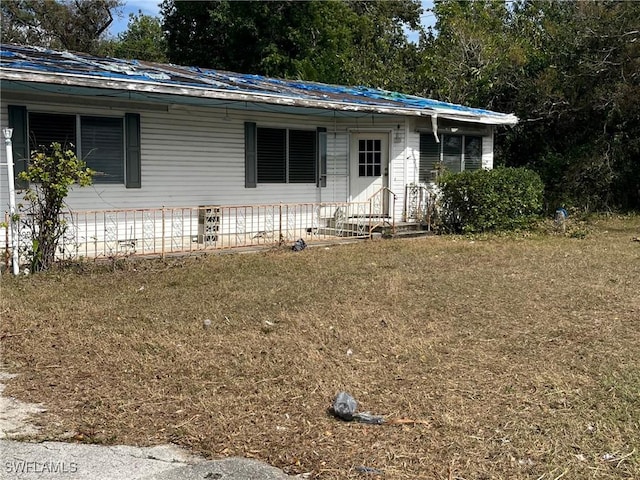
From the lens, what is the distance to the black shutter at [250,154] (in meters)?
12.5

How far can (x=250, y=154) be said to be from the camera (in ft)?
41.3

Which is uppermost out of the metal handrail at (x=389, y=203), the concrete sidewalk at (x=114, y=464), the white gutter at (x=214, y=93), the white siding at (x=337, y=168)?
the white gutter at (x=214, y=93)

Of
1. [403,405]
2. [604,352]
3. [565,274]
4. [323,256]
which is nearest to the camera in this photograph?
[403,405]

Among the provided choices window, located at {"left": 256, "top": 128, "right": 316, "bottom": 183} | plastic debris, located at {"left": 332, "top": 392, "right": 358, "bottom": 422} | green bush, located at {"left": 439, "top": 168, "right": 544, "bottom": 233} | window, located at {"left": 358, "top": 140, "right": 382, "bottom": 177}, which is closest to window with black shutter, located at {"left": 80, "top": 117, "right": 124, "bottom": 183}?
window, located at {"left": 256, "top": 128, "right": 316, "bottom": 183}

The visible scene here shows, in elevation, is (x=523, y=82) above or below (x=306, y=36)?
below

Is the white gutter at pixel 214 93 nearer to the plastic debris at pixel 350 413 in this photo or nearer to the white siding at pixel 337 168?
the white siding at pixel 337 168

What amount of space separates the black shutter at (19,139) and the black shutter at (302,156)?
17.8 ft

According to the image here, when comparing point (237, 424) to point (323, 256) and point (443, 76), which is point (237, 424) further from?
point (443, 76)

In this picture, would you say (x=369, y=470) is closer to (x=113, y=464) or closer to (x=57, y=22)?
(x=113, y=464)

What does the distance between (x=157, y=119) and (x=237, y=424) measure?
333 inches

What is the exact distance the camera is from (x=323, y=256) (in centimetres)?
1046

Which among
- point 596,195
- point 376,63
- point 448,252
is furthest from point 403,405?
point 376,63

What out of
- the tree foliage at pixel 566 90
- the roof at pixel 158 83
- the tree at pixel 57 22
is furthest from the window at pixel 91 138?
the tree at pixel 57 22

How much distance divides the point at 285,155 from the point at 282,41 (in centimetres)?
1462
